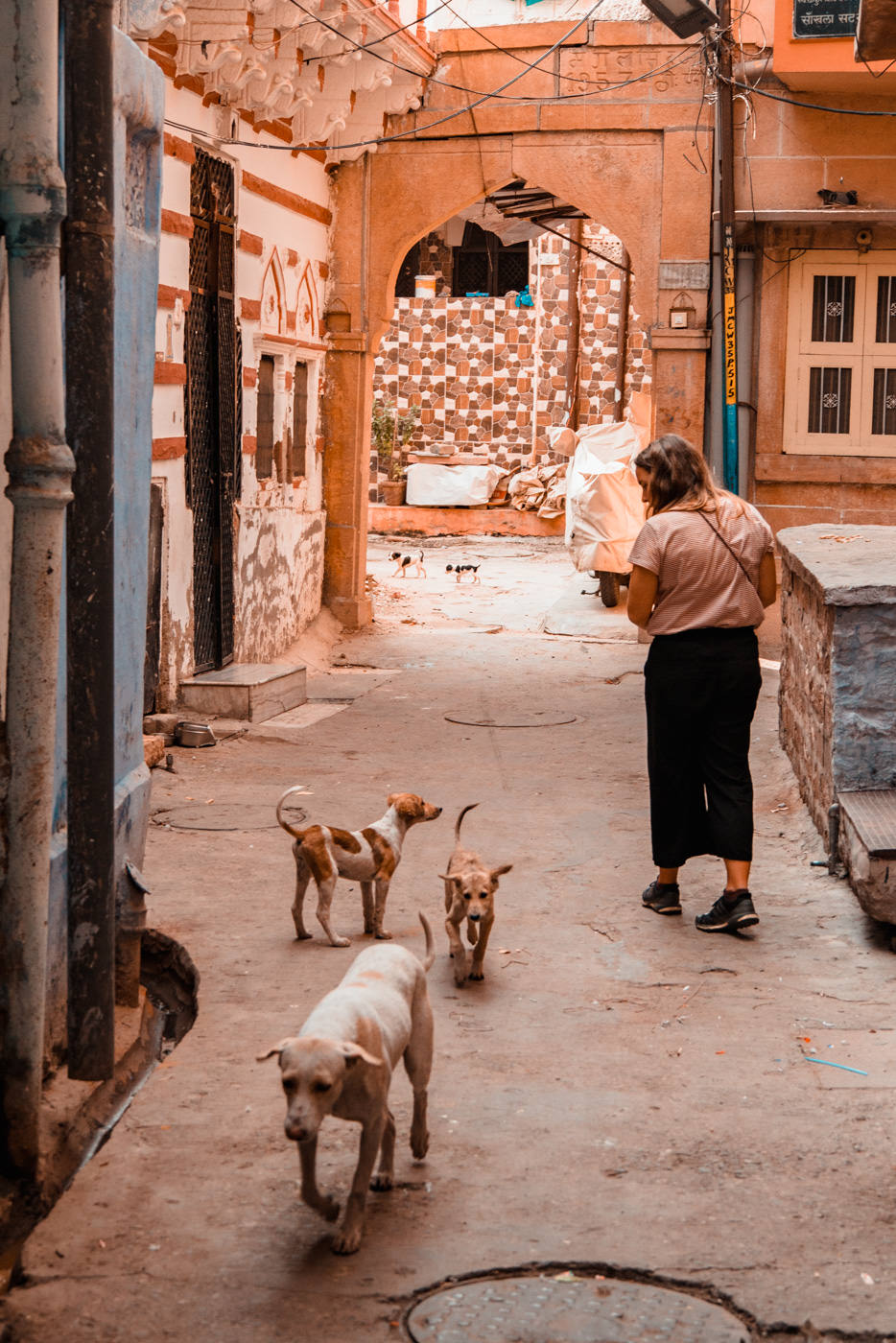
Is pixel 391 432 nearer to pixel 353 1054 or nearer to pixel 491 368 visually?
pixel 491 368

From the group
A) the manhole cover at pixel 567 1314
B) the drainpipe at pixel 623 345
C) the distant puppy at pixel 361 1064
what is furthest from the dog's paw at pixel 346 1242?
the drainpipe at pixel 623 345

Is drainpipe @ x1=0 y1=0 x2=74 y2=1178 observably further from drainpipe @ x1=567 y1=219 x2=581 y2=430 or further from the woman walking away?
drainpipe @ x1=567 y1=219 x2=581 y2=430

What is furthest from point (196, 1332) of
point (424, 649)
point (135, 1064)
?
point (424, 649)

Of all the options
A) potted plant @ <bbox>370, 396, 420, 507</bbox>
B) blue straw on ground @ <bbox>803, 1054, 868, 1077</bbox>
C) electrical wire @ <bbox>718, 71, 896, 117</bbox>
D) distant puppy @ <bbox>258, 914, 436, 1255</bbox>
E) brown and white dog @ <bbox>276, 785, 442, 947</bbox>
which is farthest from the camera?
potted plant @ <bbox>370, 396, 420, 507</bbox>

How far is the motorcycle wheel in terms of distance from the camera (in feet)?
55.3

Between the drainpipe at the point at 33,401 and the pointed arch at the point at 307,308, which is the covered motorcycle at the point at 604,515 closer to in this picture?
the pointed arch at the point at 307,308

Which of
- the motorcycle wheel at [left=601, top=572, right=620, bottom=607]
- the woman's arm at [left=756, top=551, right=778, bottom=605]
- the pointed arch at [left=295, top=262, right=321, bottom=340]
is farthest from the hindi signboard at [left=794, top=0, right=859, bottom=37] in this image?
the woman's arm at [left=756, top=551, right=778, bottom=605]

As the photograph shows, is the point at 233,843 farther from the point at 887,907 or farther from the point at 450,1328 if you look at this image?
the point at 450,1328

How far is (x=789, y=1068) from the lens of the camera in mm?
4426

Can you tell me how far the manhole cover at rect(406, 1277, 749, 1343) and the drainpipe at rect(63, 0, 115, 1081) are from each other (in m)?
1.32

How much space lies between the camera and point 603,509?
55.5 feet

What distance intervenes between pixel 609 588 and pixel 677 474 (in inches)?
436

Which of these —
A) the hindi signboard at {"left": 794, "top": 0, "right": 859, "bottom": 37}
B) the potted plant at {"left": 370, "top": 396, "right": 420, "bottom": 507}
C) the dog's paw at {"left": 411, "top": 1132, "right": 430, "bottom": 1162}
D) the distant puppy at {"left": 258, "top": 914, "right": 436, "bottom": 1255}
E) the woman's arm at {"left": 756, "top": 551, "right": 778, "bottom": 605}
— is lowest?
the dog's paw at {"left": 411, "top": 1132, "right": 430, "bottom": 1162}

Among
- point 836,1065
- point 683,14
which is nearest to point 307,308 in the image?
point 683,14
